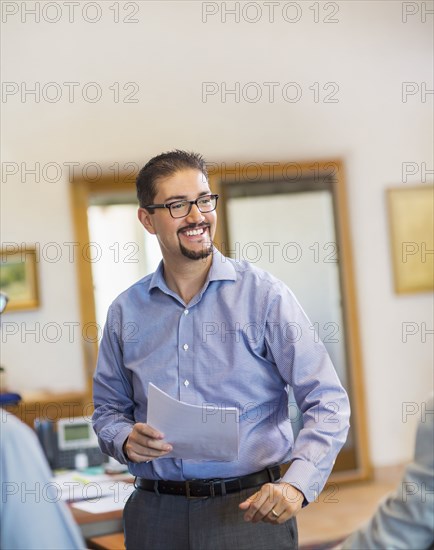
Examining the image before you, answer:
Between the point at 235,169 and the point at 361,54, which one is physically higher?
the point at 361,54

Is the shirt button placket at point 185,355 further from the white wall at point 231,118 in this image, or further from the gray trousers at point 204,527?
the white wall at point 231,118

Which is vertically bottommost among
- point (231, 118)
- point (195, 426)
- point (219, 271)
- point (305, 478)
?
point (305, 478)

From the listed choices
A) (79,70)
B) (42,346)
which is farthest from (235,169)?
(42,346)

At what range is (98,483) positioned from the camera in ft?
12.8

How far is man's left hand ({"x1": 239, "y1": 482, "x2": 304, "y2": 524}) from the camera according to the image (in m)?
2.16

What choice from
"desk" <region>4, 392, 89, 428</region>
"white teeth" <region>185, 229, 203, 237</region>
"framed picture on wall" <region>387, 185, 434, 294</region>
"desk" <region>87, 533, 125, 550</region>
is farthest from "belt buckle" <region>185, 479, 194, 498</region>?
"framed picture on wall" <region>387, 185, 434, 294</region>

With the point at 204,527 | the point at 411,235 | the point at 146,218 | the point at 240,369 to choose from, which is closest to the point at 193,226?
the point at 146,218

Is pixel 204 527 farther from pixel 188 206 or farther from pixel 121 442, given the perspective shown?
pixel 188 206

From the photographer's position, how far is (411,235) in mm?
6762

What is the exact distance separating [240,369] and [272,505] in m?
0.39

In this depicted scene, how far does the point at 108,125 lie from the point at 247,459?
4.16 meters

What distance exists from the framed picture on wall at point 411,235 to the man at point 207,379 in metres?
4.32

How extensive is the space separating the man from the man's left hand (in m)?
0.02

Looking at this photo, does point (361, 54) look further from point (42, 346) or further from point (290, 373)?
point (290, 373)
